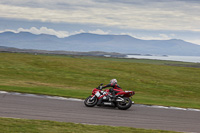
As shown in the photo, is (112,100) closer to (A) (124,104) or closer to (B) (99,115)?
(A) (124,104)

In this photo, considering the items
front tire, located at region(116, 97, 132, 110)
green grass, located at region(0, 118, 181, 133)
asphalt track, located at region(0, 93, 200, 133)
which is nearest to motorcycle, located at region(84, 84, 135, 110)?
front tire, located at region(116, 97, 132, 110)

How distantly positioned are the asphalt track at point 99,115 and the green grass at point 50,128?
3.59 ft

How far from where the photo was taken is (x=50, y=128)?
10492 mm

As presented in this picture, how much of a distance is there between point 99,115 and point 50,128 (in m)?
4.36

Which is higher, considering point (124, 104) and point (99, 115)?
point (124, 104)

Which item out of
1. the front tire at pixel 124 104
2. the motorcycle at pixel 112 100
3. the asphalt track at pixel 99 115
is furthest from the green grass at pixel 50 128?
the motorcycle at pixel 112 100

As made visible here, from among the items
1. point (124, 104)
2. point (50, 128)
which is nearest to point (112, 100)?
point (124, 104)

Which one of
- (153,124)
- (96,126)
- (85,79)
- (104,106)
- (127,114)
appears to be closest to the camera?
(96,126)

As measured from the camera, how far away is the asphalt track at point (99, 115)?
12.8 m

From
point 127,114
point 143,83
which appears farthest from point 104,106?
point 143,83

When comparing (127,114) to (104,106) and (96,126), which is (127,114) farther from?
(96,126)

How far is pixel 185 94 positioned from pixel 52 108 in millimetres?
21364

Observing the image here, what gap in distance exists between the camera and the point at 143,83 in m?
38.2

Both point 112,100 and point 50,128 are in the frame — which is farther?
point 112,100
